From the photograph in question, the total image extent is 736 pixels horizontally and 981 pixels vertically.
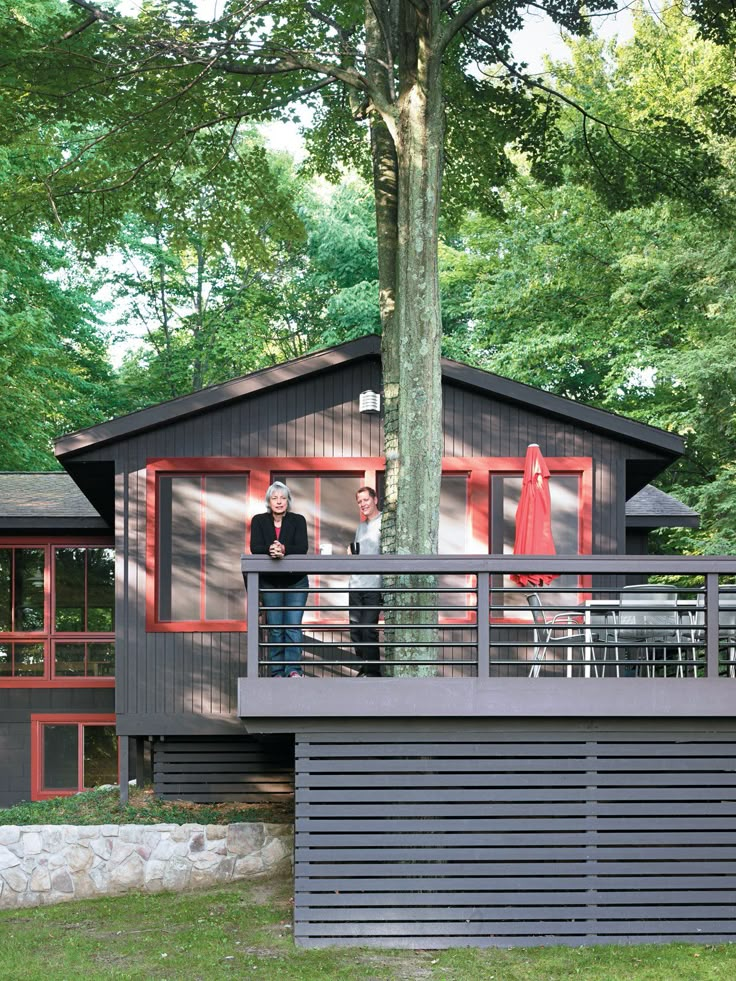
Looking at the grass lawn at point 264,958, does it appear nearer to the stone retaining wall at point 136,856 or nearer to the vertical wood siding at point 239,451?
the stone retaining wall at point 136,856

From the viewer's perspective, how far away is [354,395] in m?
10.9

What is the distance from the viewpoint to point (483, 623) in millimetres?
7555

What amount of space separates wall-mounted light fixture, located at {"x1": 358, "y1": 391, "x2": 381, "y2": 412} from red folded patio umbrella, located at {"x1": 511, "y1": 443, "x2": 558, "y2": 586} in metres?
1.64

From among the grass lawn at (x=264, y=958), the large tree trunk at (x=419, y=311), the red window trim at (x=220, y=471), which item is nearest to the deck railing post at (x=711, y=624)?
the grass lawn at (x=264, y=958)

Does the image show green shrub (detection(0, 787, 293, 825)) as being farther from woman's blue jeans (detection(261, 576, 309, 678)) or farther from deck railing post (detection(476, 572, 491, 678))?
deck railing post (detection(476, 572, 491, 678))

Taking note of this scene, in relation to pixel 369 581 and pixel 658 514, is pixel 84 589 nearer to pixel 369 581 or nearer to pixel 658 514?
pixel 369 581

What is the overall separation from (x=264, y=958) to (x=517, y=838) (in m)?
1.77

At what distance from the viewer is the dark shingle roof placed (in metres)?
13.2

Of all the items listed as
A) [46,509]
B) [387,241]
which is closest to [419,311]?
[387,241]

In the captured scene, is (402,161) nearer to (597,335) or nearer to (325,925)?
(325,925)

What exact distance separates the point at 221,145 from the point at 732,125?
594 cm

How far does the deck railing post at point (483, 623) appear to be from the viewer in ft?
24.6

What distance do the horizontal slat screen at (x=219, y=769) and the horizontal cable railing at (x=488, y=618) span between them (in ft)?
3.28

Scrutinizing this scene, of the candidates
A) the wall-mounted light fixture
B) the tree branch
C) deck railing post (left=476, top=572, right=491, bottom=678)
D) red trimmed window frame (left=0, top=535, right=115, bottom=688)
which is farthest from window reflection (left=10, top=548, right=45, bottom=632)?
deck railing post (left=476, top=572, right=491, bottom=678)
